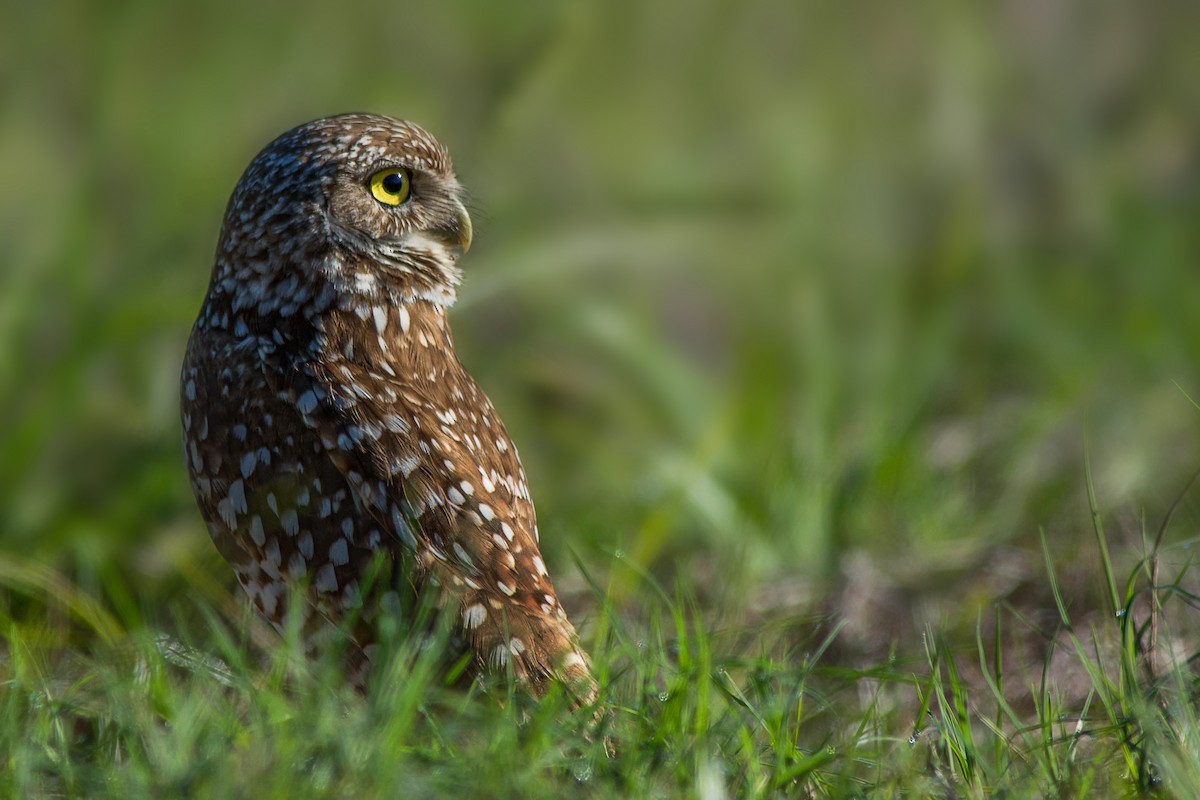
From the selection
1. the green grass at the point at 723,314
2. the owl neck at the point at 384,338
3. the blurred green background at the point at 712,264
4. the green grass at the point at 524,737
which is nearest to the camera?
the green grass at the point at 524,737

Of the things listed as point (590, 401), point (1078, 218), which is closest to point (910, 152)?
point (1078, 218)

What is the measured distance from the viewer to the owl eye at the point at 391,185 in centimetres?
309

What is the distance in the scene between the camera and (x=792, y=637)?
4191 millimetres

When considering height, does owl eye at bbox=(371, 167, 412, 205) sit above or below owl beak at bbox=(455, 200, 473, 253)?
above

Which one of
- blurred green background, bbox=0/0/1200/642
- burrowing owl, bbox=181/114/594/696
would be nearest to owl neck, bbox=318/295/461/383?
burrowing owl, bbox=181/114/594/696

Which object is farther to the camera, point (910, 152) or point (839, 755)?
point (910, 152)

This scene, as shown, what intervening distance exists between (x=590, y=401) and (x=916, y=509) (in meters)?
1.45

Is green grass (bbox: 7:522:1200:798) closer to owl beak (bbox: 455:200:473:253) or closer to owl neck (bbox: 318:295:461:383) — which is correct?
owl neck (bbox: 318:295:461:383)

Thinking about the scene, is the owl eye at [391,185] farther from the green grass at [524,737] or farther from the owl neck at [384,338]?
the green grass at [524,737]

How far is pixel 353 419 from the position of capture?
280 centimetres

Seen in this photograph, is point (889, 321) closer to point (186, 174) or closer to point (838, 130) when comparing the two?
point (838, 130)

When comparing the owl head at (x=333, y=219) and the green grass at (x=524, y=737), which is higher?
the owl head at (x=333, y=219)

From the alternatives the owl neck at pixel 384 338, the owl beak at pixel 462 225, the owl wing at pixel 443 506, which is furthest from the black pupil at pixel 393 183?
the owl wing at pixel 443 506

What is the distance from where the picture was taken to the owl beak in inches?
128
